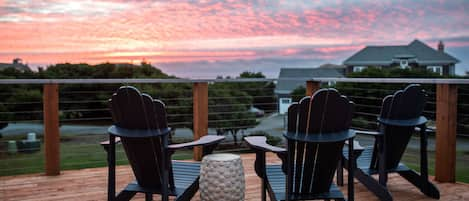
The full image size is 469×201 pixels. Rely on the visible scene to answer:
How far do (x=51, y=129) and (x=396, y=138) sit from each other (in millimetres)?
3264

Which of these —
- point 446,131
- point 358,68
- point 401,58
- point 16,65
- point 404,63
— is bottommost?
point 446,131

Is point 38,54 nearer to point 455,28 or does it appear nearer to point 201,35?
point 201,35

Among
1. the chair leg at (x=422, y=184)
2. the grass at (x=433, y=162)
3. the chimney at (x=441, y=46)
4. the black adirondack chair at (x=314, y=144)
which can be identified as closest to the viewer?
the black adirondack chair at (x=314, y=144)

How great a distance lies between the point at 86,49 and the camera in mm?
6711

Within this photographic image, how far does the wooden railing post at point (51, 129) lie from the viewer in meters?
4.18

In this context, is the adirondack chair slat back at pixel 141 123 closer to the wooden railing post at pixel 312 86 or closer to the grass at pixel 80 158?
the grass at pixel 80 158

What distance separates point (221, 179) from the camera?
2576 millimetres

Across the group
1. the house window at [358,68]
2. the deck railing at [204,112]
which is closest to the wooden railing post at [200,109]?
the deck railing at [204,112]

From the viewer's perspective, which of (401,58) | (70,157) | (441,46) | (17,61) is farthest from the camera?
(401,58)

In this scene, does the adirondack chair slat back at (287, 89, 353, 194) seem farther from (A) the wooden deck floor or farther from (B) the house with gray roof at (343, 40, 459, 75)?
(B) the house with gray roof at (343, 40, 459, 75)

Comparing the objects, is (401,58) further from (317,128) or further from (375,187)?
(317,128)

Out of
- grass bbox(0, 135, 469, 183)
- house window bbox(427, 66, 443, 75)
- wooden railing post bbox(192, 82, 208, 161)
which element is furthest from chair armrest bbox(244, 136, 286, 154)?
house window bbox(427, 66, 443, 75)

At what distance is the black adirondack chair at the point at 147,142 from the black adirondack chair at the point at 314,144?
1.85 ft

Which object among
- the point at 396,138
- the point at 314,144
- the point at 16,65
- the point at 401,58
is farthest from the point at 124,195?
the point at 401,58
